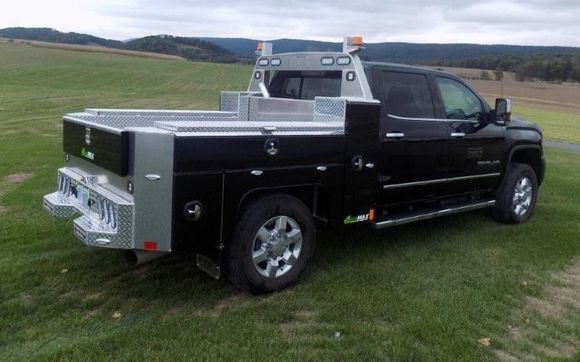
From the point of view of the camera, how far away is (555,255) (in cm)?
624

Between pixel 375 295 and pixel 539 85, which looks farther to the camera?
pixel 539 85

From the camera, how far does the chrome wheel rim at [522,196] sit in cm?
739

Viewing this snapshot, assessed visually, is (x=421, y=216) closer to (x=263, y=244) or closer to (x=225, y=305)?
(x=263, y=244)

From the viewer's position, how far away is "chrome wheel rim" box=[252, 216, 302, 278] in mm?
4695

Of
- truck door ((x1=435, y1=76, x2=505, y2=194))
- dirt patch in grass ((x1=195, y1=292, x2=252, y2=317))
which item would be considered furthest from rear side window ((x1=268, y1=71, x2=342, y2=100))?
dirt patch in grass ((x1=195, y1=292, x2=252, y2=317))

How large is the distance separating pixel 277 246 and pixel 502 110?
3360 mm

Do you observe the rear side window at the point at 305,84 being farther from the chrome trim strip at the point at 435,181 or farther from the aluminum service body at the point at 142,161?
the chrome trim strip at the point at 435,181

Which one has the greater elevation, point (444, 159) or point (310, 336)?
point (444, 159)

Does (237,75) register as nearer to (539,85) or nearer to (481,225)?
(539,85)

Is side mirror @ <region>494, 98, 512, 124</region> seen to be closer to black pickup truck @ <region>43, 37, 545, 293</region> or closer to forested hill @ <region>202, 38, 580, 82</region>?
black pickup truck @ <region>43, 37, 545, 293</region>

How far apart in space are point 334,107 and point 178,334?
231 centimetres

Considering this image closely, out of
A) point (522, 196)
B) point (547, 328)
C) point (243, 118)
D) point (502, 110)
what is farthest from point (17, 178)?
point (547, 328)

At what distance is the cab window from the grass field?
4.44ft

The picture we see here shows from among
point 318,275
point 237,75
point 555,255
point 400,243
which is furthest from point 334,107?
point 237,75
